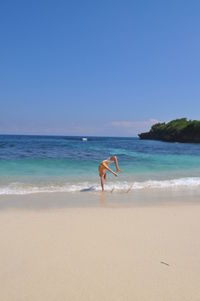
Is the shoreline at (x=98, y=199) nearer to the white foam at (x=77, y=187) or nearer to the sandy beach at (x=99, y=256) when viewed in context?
the white foam at (x=77, y=187)

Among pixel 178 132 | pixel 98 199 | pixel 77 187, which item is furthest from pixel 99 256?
pixel 178 132

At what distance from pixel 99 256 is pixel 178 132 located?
8010 centimetres

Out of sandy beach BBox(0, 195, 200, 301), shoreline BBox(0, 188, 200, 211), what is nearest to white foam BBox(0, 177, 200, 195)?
shoreline BBox(0, 188, 200, 211)

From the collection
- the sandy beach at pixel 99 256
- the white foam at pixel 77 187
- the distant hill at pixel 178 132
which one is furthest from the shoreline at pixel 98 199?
the distant hill at pixel 178 132

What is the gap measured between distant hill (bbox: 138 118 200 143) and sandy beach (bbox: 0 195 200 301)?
2734 inches

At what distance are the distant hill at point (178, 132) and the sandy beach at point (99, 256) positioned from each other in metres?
69.4

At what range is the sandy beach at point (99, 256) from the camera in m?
3.06

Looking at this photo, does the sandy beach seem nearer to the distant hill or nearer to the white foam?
the white foam

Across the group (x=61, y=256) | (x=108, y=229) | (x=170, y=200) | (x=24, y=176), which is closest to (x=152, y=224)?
(x=108, y=229)

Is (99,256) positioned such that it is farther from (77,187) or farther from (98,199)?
(77,187)

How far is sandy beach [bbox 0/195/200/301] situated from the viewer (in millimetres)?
3061

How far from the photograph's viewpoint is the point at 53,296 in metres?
2.96

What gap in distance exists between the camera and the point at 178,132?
263ft

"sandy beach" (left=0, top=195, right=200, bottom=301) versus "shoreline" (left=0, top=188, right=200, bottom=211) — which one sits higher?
"sandy beach" (left=0, top=195, right=200, bottom=301)
